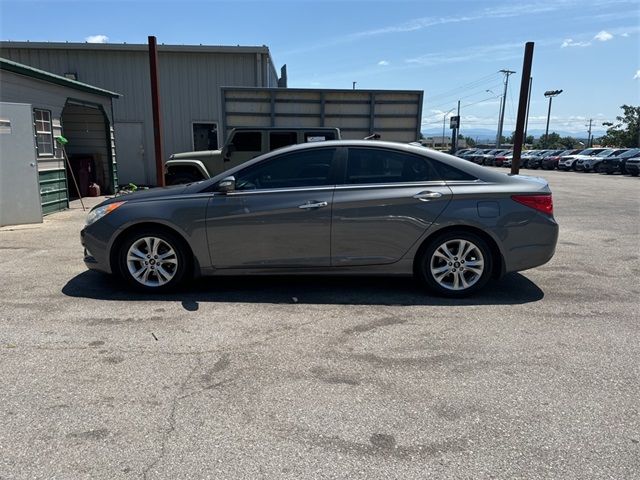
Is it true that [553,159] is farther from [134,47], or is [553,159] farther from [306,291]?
[306,291]

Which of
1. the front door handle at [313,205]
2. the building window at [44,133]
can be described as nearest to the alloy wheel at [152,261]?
the front door handle at [313,205]

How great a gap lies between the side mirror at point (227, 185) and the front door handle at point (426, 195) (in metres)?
1.85

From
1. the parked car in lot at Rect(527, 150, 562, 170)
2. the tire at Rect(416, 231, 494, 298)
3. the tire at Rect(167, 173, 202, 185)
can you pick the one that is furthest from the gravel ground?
the parked car in lot at Rect(527, 150, 562, 170)

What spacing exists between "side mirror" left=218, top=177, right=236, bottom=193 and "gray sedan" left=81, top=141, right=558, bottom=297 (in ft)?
0.04

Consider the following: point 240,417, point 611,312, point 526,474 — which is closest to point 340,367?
point 240,417

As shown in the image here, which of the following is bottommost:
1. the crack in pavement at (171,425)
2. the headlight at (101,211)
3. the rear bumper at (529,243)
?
the crack in pavement at (171,425)

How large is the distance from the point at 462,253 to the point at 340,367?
2126 millimetres

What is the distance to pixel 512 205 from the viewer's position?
494cm

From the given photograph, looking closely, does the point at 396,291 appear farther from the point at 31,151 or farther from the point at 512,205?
the point at 31,151

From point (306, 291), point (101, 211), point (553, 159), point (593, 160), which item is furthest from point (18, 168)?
point (553, 159)

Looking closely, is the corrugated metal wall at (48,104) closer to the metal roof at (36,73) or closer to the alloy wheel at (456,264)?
the metal roof at (36,73)

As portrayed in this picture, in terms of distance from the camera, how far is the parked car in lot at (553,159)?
3916cm

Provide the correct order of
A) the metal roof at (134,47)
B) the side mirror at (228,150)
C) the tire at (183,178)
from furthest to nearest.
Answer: the metal roof at (134,47), the tire at (183,178), the side mirror at (228,150)

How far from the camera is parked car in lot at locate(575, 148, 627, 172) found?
3328 cm
